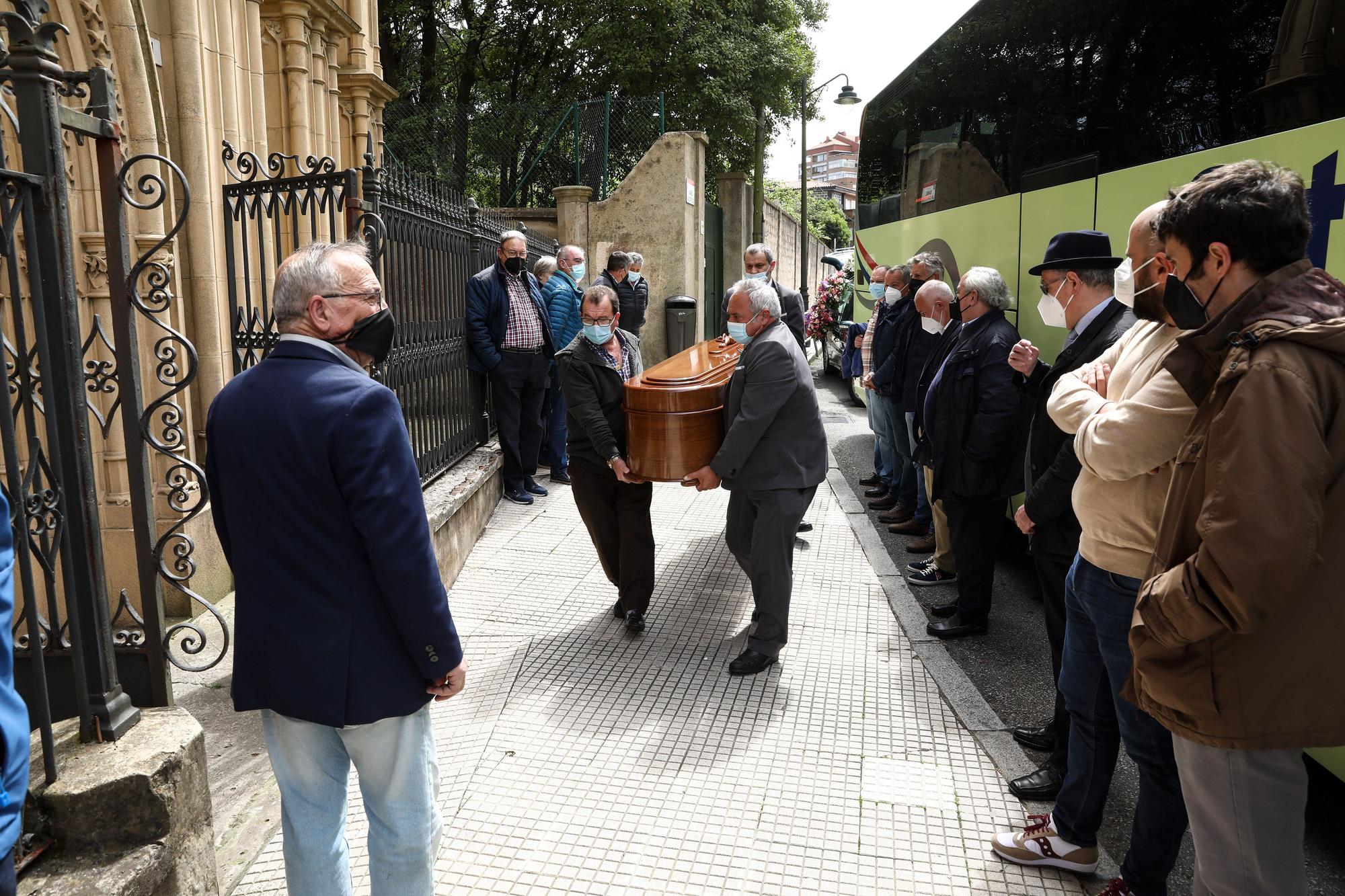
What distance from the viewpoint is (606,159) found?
14.7 m

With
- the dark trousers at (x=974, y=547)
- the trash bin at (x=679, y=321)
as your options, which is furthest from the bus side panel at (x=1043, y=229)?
the trash bin at (x=679, y=321)

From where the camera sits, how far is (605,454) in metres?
5.06

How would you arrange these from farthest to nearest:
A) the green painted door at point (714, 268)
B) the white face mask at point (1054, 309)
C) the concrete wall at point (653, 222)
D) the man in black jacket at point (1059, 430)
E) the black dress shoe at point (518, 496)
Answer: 1. the green painted door at point (714, 268)
2. the concrete wall at point (653, 222)
3. the black dress shoe at point (518, 496)
4. the white face mask at point (1054, 309)
5. the man in black jacket at point (1059, 430)

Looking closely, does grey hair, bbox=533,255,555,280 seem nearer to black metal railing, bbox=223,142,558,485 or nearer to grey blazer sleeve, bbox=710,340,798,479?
black metal railing, bbox=223,142,558,485

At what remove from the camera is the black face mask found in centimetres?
240

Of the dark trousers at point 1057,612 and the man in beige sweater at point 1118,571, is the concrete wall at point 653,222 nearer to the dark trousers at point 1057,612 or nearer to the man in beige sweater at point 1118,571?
the dark trousers at point 1057,612

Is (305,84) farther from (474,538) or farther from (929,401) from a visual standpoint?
(929,401)

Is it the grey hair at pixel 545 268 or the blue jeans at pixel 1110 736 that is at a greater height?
the grey hair at pixel 545 268

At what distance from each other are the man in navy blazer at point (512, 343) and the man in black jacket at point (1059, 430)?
15.7ft

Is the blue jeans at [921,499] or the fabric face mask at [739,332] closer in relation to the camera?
the fabric face mask at [739,332]

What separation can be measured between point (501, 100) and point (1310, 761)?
59.0ft

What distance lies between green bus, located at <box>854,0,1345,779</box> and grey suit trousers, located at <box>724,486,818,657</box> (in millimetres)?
2241

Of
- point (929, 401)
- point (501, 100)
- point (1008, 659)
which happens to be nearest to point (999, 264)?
point (929, 401)

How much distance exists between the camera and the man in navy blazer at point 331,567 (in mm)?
2201
